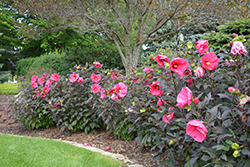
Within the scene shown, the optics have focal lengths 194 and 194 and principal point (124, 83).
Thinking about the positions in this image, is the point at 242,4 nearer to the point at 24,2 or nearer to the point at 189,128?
the point at 189,128

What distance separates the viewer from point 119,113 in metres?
2.99

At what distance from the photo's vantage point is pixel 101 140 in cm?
332

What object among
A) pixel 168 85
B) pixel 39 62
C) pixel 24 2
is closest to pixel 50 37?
pixel 39 62

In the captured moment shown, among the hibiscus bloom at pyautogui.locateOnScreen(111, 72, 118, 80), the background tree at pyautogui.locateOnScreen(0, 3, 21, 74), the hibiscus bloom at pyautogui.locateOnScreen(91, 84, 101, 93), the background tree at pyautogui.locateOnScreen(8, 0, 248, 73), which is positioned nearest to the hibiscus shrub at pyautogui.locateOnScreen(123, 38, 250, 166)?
the hibiscus bloom at pyautogui.locateOnScreen(91, 84, 101, 93)

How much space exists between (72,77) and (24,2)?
15.9 ft

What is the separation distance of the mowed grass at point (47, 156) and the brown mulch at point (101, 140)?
354mm

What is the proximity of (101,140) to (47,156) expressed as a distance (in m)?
0.97

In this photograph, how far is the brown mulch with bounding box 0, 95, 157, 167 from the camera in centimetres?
267

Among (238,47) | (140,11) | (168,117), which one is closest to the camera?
(238,47)

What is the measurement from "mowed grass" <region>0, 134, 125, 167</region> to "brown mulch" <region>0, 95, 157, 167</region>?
354mm

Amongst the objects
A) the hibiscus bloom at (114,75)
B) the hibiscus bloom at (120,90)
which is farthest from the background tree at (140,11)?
the hibiscus bloom at (120,90)

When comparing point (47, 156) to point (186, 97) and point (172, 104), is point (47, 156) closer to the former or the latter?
point (172, 104)

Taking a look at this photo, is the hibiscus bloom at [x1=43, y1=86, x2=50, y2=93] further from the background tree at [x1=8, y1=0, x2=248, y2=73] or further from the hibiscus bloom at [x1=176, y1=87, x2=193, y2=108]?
the background tree at [x1=8, y1=0, x2=248, y2=73]

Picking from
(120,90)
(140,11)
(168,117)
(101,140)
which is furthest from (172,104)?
(140,11)
